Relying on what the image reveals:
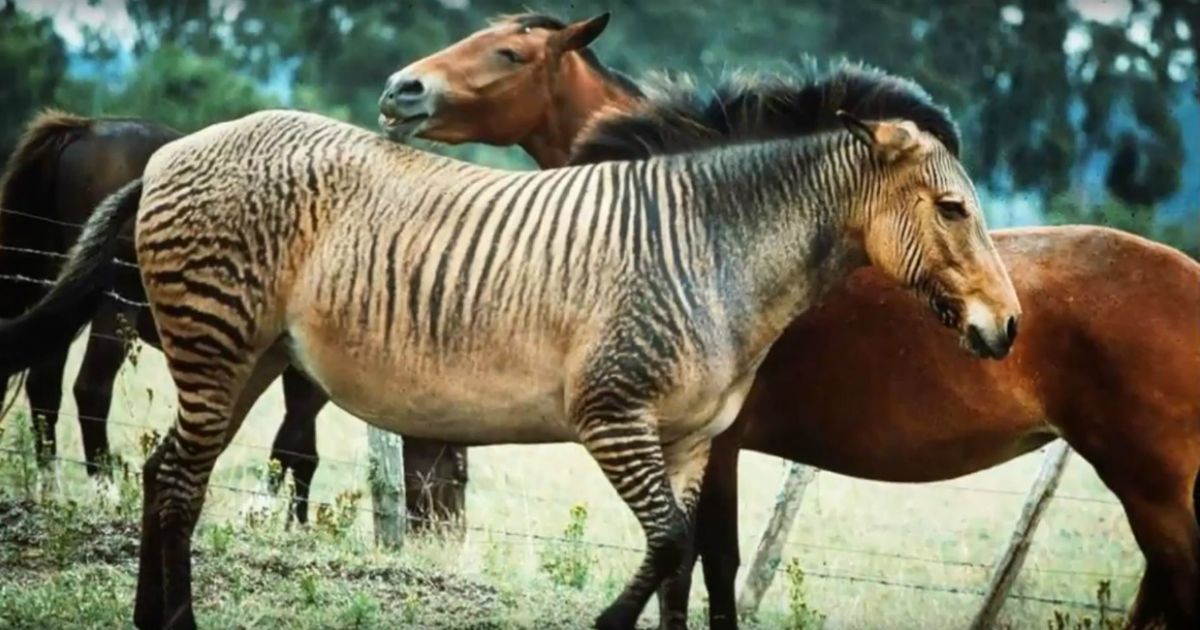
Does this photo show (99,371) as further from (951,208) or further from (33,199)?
(951,208)

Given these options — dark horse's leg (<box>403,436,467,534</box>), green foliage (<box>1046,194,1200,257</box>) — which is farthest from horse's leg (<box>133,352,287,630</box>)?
green foliage (<box>1046,194,1200,257</box>)

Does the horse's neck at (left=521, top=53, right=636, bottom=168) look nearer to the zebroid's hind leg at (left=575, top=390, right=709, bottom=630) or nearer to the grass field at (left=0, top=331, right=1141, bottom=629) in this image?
the grass field at (left=0, top=331, right=1141, bottom=629)

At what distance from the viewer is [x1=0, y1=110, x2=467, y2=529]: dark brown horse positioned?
9.00 metres

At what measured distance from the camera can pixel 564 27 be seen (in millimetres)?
7949

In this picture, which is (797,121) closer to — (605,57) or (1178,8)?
(1178,8)

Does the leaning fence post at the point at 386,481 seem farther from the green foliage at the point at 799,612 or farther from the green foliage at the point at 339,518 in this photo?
the green foliage at the point at 799,612

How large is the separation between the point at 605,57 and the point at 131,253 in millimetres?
11028

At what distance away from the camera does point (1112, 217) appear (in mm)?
9641

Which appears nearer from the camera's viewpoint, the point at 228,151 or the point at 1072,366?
the point at 228,151

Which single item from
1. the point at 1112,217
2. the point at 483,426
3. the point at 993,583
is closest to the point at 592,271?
the point at 483,426

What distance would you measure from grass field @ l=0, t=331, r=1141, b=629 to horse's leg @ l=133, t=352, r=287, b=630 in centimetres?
19

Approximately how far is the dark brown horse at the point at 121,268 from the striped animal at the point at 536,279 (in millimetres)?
2894

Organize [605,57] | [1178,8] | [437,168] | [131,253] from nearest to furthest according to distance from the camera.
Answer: [437,168] → [131,253] → [1178,8] → [605,57]

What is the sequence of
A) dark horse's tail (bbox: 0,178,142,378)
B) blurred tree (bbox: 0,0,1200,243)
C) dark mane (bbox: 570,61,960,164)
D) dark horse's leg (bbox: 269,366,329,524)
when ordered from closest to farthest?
dark mane (bbox: 570,61,960,164), dark horse's tail (bbox: 0,178,142,378), dark horse's leg (bbox: 269,366,329,524), blurred tree (bbox: 0,0,1200,243)
